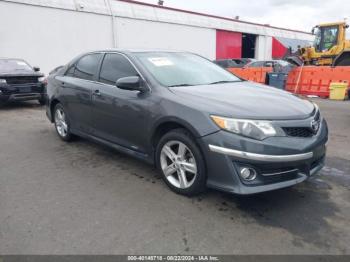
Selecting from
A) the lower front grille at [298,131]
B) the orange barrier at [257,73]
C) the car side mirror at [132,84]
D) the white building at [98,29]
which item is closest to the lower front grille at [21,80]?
the white building at [98,29]

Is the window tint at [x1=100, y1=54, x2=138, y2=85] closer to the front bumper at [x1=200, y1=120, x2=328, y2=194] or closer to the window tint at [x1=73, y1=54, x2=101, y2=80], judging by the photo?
the window tint at [x1=73, y1=54, x2=101, y2=80]

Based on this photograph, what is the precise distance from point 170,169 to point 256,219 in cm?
105

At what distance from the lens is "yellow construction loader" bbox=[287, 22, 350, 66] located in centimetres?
1639

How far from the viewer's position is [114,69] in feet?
14.5

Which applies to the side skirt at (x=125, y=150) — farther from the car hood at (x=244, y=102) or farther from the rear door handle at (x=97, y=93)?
the car hood at (x=244, y=102)

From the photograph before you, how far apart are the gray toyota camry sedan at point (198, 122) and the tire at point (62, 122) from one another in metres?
0.70

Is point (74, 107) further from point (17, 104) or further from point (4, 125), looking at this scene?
point (17, 104)

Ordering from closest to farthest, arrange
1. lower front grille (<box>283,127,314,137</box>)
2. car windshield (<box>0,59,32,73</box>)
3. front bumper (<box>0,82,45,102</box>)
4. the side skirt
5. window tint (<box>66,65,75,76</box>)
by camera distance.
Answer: lower front grille (<box>283,127,314,137</box>) → the side skirt → window tint (<box>66,65,75,76</box>) → front bumper (<box>0,82,45,102</box>) → car windshield (<box>0,59,32,73</box>)

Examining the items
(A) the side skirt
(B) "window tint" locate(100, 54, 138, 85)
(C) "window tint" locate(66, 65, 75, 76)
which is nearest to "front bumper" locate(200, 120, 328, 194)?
(A) the side skirt

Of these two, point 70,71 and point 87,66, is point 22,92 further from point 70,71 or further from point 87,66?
point 87,66

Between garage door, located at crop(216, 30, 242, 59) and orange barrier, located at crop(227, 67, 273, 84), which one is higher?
garage door, located at crop(216, 30, 242, 59)

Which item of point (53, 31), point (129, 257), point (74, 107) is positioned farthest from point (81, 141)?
point (53, 31)

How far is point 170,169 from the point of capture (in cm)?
363

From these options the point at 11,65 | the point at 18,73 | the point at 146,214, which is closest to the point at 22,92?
the point at 18,73
